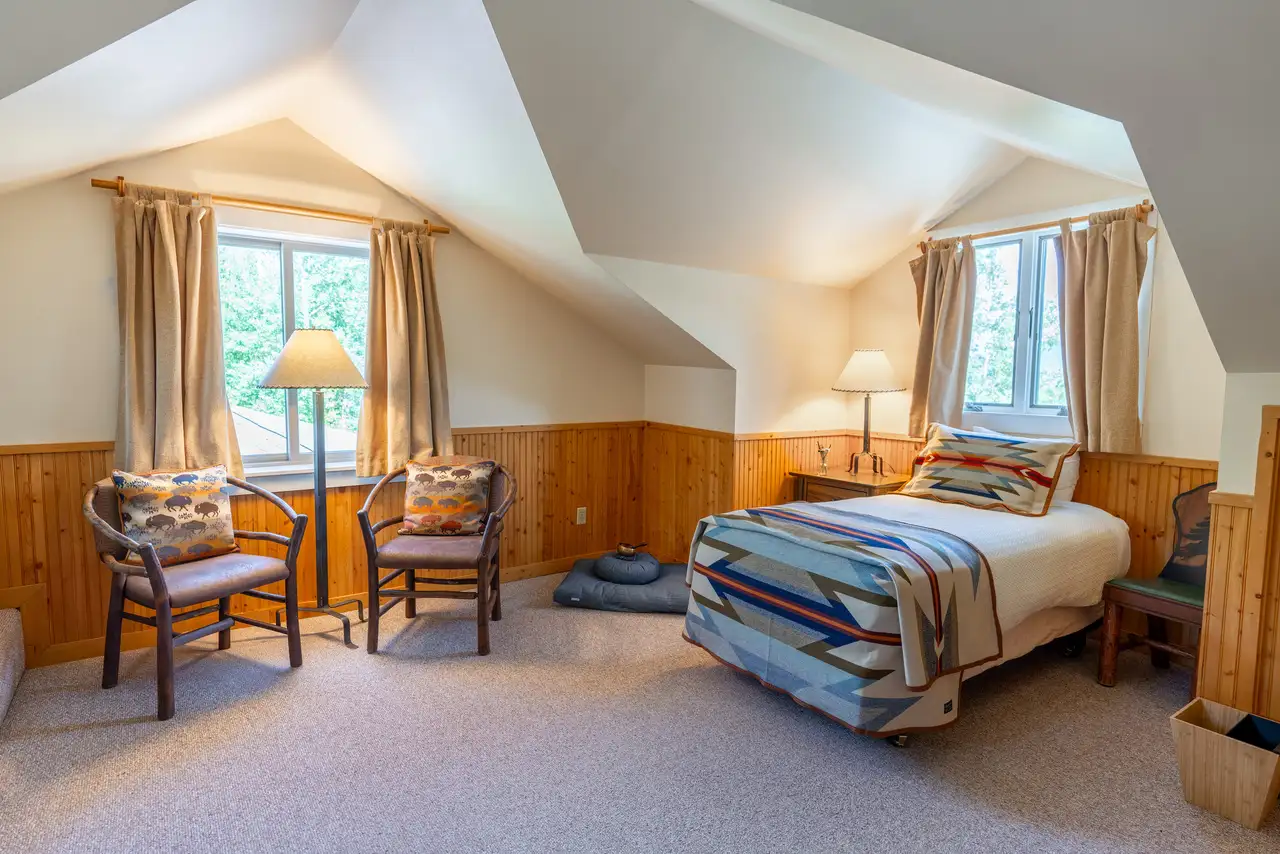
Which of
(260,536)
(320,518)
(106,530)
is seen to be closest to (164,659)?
(106,530)

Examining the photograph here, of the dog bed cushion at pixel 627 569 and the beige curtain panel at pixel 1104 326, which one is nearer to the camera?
the beige curtain panel at pixel 1104 326

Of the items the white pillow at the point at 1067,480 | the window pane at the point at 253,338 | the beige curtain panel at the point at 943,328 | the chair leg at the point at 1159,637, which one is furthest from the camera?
the beige curtain panel at the point at 943,328

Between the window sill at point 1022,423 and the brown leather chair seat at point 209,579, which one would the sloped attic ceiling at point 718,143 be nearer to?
the window sill at point 1022,423

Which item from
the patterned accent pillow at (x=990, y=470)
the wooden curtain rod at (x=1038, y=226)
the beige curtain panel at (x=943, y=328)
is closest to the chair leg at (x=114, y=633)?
the patterned accent pillow at (x=990, y=470)

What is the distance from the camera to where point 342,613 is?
139 inches

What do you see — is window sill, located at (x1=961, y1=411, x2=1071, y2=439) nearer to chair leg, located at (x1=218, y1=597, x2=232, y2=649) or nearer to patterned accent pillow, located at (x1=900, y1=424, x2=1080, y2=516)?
patterned accent pillow, located at (x1=900, y1=424, x2=1080, y2=516)

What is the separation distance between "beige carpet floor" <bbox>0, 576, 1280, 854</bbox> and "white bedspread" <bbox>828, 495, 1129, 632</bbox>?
42 cm

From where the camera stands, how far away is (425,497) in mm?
3439

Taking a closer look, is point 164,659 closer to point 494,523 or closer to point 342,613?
point 342,613

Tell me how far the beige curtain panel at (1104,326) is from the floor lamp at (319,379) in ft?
11.4

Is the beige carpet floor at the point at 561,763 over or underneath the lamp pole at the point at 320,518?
underneath

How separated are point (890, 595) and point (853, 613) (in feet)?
0.47

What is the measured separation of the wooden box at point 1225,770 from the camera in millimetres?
1898

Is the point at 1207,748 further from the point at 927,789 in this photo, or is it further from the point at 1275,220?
the point at 1275,220
